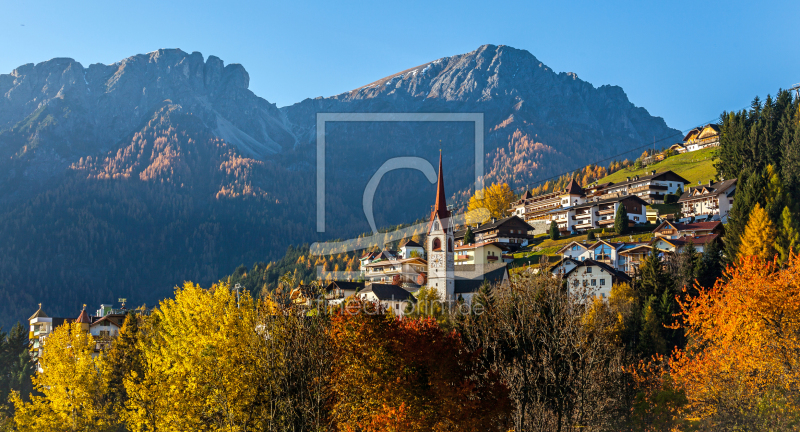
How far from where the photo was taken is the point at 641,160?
171875 millimetres

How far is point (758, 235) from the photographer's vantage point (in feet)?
214

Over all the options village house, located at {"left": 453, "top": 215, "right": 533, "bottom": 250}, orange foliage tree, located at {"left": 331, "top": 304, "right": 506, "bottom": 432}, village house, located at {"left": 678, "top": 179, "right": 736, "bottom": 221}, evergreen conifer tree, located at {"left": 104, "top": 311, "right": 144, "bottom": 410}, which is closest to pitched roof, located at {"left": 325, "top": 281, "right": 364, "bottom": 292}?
village house, located at {"left": 453, "top": 215, "right": 533, "bottom": 250}

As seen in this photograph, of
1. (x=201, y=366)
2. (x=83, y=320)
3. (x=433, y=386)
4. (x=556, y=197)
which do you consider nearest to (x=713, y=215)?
(x=556, y=197)

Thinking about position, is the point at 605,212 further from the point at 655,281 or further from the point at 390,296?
the point at 655,281

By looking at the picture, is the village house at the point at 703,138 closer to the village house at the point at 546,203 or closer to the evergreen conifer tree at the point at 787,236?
the village house at the point at 546,203

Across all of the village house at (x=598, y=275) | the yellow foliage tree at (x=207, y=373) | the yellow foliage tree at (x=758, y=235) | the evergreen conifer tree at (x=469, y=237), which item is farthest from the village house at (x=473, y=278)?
the yellow foliage tree at (x=207, y=373)

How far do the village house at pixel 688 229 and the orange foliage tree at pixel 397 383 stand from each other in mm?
64417

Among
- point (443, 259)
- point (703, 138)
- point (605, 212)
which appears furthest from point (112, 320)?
point (703, 138)

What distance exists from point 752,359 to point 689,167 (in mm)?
129270

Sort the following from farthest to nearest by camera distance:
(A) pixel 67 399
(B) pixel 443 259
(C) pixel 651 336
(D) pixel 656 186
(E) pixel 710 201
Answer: (D) pixel 656 186
(E) pixel 710 201
(B) pixel 443 259
(C) pixel 651 336
(A) pixel 67 399

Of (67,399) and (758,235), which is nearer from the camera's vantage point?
(67,399)

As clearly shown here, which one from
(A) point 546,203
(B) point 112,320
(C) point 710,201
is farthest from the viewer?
(A) point 546,203

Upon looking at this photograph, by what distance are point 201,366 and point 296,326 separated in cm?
1416

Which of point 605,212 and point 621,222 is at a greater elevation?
point 605,212
